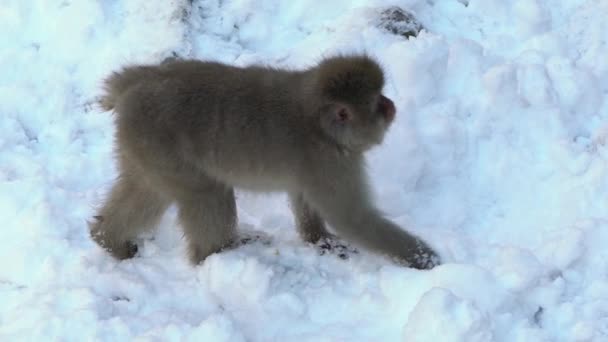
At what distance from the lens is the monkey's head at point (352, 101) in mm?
3301


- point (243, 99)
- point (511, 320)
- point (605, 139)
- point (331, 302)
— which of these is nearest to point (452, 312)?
point (511, 320)

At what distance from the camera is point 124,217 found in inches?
148

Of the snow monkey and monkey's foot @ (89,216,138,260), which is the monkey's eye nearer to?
the snow monkey

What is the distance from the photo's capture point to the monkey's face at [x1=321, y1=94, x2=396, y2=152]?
3.33 meters

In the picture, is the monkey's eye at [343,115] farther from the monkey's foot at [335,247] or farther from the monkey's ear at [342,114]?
the monkey's foot at [335,247]

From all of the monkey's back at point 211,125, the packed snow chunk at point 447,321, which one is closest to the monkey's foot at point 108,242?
the monkey's back at point 211,125

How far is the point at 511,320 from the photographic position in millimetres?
3209

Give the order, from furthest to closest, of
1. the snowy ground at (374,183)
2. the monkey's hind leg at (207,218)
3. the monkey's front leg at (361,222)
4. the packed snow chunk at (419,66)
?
the packed snow chunk at (419,66) < the monkey's hind leg at (207,218) < the monkey's front leg at (361,222) < the snowy ground at (374,183)

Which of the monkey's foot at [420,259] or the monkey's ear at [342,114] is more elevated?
the monkey's ear at [342,114]

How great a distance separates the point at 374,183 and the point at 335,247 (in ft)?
1.59

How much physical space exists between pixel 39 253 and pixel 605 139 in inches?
115

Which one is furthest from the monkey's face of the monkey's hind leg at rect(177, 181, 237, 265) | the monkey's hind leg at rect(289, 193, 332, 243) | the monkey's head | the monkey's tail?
the monkey's tail

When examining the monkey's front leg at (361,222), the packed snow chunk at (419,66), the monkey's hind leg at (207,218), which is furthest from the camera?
the packed snow chunk at (419,66)

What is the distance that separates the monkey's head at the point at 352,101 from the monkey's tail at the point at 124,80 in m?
0.78
